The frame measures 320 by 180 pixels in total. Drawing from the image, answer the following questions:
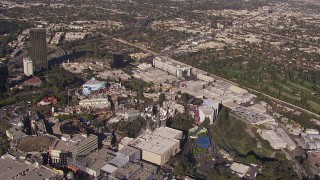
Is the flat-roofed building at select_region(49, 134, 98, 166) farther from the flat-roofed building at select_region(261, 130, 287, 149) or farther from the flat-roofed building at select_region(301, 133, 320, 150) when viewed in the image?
the flat-roofed building at select_region(301, 133, 320, 150)

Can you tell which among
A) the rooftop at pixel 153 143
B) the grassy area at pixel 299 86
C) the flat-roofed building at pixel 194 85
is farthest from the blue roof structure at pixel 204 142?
the grassy area at pixel 299 86

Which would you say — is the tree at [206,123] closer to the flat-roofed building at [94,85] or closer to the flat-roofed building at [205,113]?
the flat-roofed building at [205,113]

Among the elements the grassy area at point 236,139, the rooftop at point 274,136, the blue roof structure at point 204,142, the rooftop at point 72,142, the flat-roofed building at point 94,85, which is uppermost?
the flat-roofed building at point 94,85

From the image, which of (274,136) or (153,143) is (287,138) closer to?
(274,136)

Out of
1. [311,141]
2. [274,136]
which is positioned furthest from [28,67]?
[311,141]

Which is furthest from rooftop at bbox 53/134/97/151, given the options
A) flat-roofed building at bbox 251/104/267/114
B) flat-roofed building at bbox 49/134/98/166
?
flat-roofed building at bbox 251/104/267/114
